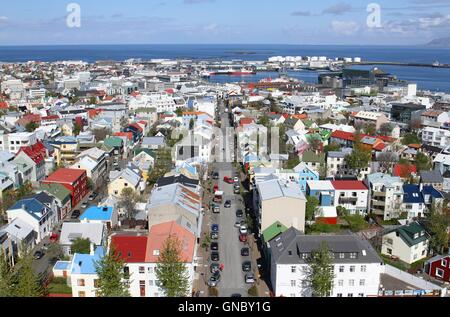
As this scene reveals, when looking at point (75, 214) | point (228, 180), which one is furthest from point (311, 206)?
point (75, 214)

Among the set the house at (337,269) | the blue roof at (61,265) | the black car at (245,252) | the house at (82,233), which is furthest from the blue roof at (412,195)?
the blue roof at (61,265)

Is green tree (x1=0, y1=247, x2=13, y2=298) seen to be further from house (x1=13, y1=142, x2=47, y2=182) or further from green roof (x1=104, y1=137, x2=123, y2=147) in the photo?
green roof (x1=104, y1=137, x2=123, y2=147)

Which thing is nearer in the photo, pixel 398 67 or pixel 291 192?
pixel 291 192

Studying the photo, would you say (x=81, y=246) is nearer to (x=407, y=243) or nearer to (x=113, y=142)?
(x=407, y=243)

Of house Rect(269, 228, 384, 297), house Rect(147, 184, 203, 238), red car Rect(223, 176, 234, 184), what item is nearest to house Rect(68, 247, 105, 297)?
house Rect(147, 184, 203, 238)
